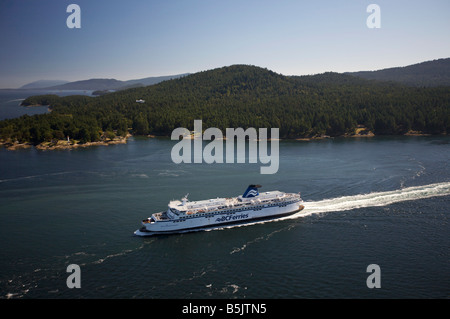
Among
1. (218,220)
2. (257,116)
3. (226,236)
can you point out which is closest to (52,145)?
(257,116)

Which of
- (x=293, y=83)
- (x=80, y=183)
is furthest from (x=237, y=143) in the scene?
(x=293, y=83)

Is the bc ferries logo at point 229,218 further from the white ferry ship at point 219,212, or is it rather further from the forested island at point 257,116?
the forested island at point 257,116

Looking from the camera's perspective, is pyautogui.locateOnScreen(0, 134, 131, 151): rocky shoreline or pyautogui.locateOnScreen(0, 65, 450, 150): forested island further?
pyautogui.locateOnScreen(0, 65, 450, 150): forested island

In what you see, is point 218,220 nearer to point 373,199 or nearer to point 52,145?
point 373,199

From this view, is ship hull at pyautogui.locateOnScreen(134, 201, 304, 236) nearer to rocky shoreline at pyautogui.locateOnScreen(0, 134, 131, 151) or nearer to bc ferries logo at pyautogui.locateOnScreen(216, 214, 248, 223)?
bc ferries logo at pyautogui.locateOnScreen(216, 214, 248, 223)

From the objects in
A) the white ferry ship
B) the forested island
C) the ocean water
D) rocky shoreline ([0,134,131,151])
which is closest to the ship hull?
the white ferry ship

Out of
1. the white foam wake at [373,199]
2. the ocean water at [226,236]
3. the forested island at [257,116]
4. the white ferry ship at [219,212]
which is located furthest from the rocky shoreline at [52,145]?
the white foam wake at [373,199]

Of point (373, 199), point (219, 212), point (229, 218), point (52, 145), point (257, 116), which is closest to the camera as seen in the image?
point (219, 212)
